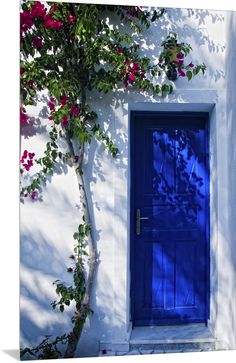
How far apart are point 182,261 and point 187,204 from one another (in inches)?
11.1

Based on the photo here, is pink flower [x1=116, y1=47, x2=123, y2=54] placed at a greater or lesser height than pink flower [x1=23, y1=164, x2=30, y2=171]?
greater

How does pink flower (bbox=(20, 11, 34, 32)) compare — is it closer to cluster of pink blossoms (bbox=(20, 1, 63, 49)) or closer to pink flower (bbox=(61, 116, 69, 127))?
cluster of pink blossoms (bbox=(20, 1, 63, 49))

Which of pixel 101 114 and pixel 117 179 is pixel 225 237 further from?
pixel 101 114

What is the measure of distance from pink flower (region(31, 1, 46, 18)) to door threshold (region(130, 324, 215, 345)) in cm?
156

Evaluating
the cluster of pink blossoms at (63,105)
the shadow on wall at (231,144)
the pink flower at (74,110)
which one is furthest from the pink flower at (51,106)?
the shadow on wall at (231,144)

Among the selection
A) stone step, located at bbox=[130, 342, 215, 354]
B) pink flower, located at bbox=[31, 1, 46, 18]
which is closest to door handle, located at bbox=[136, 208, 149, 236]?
stone step, located at bbox=[130, 342, 215, 354]

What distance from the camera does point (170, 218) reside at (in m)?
1.97

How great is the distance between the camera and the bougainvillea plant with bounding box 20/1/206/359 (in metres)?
1.74

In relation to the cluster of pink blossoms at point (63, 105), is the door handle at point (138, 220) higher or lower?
lower

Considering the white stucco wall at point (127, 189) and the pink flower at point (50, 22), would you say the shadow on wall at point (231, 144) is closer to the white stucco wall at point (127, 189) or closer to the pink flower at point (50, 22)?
the white stucco wall at point (127, 189)

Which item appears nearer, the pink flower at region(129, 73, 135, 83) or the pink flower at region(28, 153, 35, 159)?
the pink flower at region(28, 153, 35, 159)

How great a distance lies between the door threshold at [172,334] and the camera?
1896 millimetres

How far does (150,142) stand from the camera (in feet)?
6.48

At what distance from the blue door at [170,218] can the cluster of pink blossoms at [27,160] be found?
499 mm
